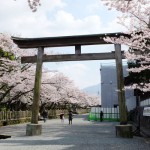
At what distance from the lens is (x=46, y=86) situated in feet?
140

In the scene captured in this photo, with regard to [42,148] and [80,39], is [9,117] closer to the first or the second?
[80,39]

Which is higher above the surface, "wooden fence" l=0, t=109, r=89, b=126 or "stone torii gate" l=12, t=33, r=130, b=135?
"stone torii gate" l=12, t=33, r=130, b=135

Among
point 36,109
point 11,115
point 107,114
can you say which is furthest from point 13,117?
point 36,109

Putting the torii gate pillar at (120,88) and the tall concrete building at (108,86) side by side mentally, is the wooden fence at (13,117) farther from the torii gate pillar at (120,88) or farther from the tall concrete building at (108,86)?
the torii gate pillar at (120,88)

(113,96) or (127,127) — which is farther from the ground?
(113,96)

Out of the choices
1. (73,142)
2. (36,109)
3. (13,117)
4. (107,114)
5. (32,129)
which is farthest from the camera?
(107,114)

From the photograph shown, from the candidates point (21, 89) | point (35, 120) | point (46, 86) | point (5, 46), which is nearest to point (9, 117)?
point (21, 89)

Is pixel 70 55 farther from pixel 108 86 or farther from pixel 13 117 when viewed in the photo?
pixel 108 86

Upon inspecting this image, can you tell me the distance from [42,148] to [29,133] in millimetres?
6560

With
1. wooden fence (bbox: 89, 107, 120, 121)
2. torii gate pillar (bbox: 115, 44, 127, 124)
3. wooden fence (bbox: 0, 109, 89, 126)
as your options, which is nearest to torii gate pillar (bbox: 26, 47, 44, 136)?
torii gate pillar (bbox: 115, 44, 127, 124)

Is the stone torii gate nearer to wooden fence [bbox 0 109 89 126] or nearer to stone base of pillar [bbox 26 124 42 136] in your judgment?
stone base of pillar [bbox 26 124 42 136]

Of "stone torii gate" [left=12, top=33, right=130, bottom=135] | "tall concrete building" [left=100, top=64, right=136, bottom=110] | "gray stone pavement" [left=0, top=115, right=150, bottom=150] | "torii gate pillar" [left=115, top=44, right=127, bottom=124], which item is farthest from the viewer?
"tall concrete building" [left=100, top=64, right=136, bottom=110]

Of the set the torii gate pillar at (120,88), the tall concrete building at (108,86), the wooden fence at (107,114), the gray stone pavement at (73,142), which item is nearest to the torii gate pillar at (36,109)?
the gray stone pavement at (73,142)

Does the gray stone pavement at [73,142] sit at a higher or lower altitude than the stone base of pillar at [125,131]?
lower
